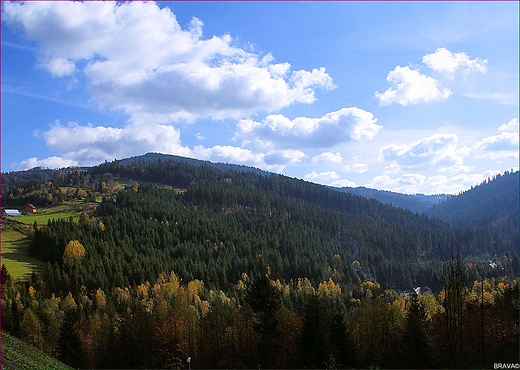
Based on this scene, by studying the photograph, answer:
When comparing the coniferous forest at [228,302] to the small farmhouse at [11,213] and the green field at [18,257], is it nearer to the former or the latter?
the green field at [18,257]

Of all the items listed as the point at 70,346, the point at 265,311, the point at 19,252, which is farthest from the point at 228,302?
the point at 19,252

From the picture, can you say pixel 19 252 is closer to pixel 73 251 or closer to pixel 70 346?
pixel 73 251

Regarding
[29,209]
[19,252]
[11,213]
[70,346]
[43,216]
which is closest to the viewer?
[70,346]

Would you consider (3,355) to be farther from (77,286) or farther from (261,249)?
(261,249)

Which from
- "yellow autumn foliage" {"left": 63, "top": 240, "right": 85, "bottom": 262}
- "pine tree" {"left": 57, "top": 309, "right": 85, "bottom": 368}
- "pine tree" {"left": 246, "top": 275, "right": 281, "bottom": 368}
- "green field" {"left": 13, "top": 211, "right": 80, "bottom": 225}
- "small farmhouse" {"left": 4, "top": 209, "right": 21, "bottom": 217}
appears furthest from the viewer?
"small farmhouse" {"left": 4, "top": 209, "right": 21, "bottom": 217}

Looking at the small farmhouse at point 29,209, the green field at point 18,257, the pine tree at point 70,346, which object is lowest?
the pine tree at point 70,346

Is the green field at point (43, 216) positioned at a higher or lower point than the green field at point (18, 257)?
higher

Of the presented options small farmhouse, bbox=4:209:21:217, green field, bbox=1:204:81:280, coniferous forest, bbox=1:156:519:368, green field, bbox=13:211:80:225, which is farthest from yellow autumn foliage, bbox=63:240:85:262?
small farmhouse, bbox=4:209:21:217

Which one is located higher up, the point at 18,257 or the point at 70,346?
the point at 18,257

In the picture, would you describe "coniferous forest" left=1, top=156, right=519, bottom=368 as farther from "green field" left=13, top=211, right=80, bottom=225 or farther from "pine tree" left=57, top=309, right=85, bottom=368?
"green field" left=13, top=211, right=80, bottom=225

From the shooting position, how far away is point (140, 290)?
106m

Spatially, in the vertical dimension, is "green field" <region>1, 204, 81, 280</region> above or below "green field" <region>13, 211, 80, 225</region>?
below

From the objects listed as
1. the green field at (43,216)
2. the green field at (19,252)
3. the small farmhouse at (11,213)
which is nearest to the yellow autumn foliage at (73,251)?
the green field at (19,252)

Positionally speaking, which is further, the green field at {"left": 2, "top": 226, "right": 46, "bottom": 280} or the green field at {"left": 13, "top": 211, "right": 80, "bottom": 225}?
the green field at {"left": 13, "top": 211, "right": 80, "bottom": 225}
